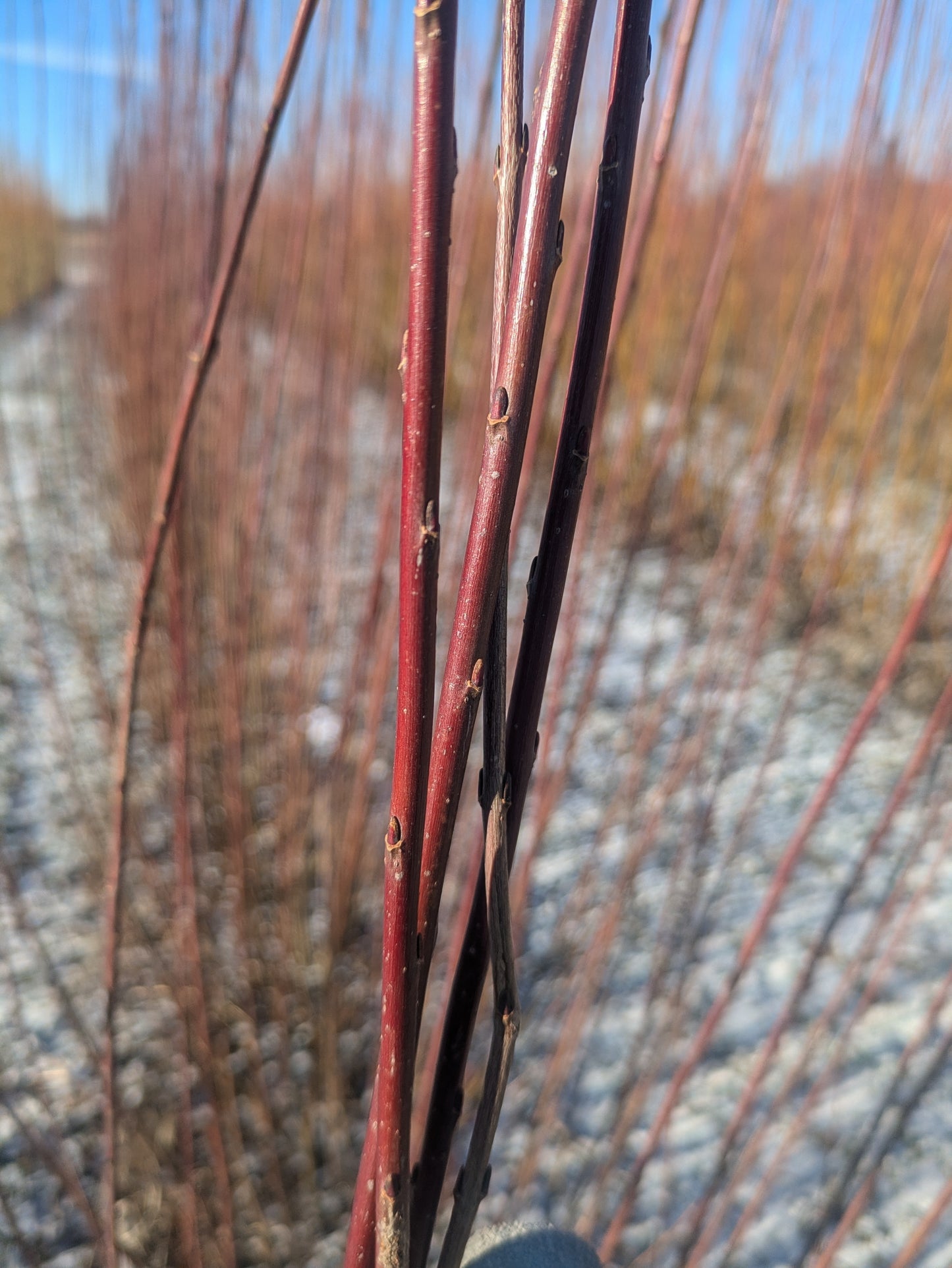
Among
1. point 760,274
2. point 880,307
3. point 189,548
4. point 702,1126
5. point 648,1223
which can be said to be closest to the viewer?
point 648,1223

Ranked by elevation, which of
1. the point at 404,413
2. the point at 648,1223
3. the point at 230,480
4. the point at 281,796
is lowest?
the point at 648,1223

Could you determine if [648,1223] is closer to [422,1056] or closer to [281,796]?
[422,1056]

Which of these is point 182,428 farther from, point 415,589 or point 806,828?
point 806,828

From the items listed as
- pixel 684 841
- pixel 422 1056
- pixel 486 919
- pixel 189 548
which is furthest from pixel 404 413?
pixel 189 548

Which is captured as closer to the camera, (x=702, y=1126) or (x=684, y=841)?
(x=684, y=841)

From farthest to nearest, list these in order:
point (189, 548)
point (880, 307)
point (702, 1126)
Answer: point (880, 307)
point (189, 548)
point (702, 1126)

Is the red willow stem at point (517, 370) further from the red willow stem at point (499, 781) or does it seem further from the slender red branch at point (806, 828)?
the slender red branch at point (806, 828)
